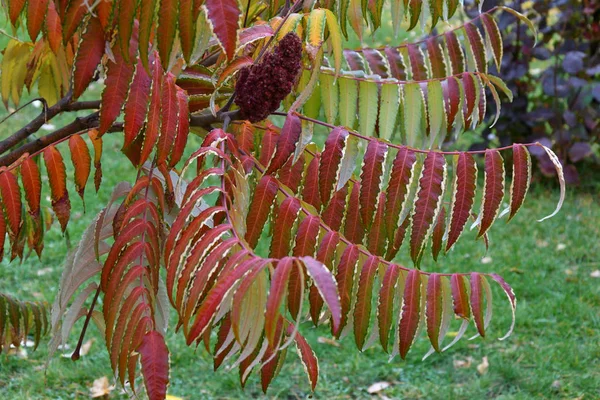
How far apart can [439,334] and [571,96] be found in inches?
174

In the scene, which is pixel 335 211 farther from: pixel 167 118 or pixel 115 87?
pixel 115 87

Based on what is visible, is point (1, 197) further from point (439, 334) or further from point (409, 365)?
point (409, 365)

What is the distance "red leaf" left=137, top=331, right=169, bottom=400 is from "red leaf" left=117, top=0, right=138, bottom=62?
0.49 metres

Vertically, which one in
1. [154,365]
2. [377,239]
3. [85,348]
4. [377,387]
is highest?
[377,239]

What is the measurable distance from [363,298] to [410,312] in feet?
0.31

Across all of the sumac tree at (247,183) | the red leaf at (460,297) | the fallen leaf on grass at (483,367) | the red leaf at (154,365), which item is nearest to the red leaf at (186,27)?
the sumac tree at (247,183)

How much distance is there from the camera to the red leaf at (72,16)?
4.25 feet

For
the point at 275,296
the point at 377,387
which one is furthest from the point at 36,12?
the point at 377,387

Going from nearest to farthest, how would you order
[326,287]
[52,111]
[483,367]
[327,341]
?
[326,287] < [52,111] < [483,367] < [327,341]

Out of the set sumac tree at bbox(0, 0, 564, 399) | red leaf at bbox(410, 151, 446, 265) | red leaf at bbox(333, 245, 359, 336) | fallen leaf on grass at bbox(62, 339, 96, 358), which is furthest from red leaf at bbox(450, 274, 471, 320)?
Answer: fallen leaf on grass at bbox(62, 339, 96, 358)

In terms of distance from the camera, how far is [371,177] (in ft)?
5.25

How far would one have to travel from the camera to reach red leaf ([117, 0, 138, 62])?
4.29 ft

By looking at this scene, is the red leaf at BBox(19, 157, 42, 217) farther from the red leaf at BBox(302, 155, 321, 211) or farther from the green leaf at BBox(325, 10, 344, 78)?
the green leaf at BBox(325, 10, 344, 78)

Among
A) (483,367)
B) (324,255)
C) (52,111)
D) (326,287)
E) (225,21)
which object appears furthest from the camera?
(483,367)
